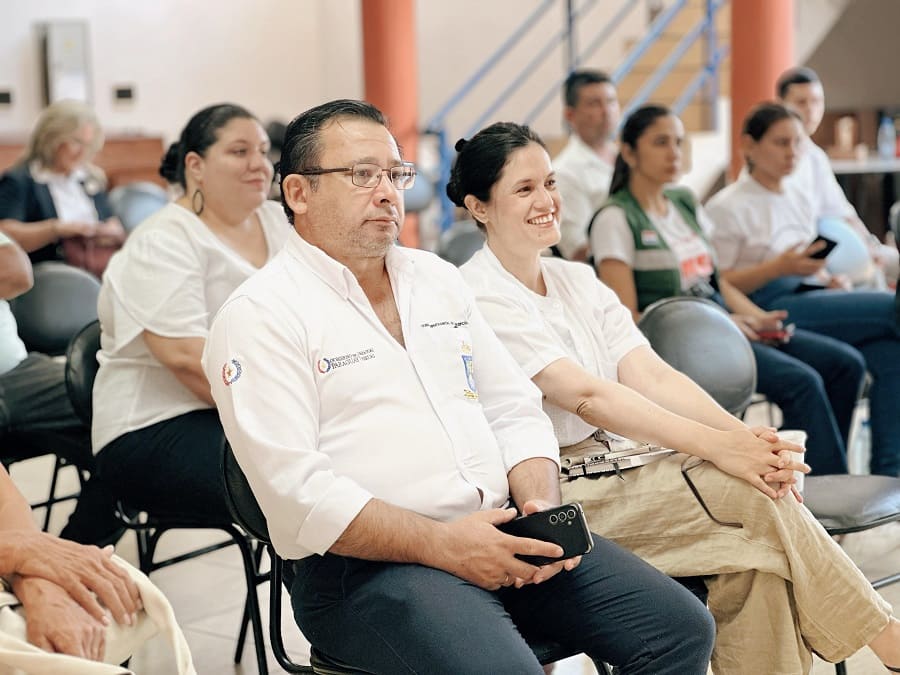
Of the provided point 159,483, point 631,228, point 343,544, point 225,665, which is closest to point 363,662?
point 343,544

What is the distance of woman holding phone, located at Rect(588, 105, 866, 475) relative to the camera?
12.0 ft

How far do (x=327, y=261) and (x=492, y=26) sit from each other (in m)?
9.91

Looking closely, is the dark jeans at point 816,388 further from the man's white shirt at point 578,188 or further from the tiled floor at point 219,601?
the man's white shirt at point 578,188

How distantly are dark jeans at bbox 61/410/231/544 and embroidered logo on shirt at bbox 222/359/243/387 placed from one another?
0.72 meters

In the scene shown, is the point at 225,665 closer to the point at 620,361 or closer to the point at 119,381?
the point at 119,381

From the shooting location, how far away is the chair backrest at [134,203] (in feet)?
21.2

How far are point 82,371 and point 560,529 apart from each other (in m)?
1.51

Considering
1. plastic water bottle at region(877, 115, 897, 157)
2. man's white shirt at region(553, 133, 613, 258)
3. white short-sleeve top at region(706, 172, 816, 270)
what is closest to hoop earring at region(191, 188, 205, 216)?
man's white shirt at region(553, 133, 613, 258)

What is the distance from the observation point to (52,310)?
149 inches

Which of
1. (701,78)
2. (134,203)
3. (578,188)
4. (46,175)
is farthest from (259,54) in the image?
(578,188)

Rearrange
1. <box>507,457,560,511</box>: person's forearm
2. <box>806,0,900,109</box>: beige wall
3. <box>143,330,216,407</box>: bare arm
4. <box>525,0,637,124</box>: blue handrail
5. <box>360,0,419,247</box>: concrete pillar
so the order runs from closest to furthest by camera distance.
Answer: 1. <box>507,457,560,511</box>: person's forearm
2. <box>143,330,216,407</box>: bare arm
3. <box>360,0,419,247</box>: concrete pillar
4. <box>525,0,637,124</box>: blue handrail
5. <box>806,0,900,109</box>: beige wall

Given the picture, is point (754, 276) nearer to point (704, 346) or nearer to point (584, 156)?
point (584, 156)

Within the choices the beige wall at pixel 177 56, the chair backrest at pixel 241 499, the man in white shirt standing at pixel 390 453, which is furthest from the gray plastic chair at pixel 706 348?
the beige wall at pixel 177 56

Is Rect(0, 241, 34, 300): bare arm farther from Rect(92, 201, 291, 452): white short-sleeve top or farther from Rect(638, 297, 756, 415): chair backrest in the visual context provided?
Rect(638, 297, 756, 415): chair backrest
